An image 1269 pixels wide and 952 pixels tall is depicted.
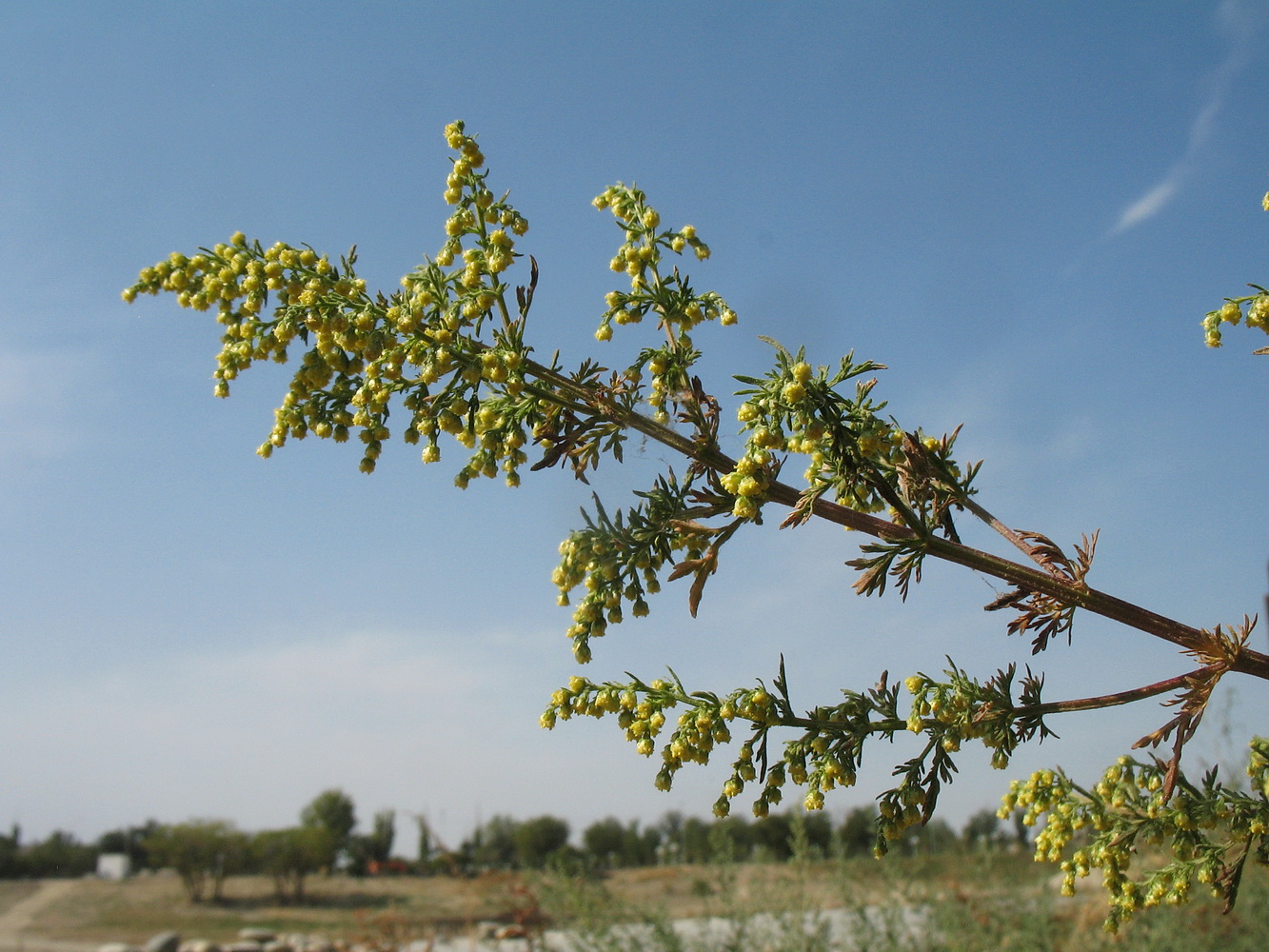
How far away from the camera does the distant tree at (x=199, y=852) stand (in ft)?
177

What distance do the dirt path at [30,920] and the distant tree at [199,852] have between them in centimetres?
486

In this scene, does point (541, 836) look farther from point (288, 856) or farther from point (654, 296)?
point (654, 296)

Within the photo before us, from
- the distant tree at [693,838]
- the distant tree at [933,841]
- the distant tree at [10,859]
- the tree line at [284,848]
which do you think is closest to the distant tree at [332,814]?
the tree line at [284,848]

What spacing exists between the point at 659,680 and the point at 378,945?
9.57 m

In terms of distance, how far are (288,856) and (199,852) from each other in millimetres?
5212

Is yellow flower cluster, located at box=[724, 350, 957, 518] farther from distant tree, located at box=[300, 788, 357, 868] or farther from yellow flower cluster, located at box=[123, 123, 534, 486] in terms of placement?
distant tree, located at box=[300, 788, 357, 868]

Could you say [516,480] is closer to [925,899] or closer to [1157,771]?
[1157,771]

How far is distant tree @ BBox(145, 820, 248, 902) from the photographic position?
2120 inches

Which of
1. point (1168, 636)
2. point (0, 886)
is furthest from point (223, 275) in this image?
point (0, 886)

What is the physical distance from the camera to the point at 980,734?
244cm

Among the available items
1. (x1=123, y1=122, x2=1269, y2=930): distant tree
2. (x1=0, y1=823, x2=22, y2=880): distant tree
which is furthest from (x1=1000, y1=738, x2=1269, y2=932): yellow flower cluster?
(x1=0, y1=823, x2=22, y2=880): distant tree

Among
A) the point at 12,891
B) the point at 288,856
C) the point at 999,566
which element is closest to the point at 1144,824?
the point at 999,566

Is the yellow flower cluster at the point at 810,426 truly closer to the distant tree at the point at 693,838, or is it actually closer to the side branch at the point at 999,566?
the side branch at the point at 999,566

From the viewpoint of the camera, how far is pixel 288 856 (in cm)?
5691
